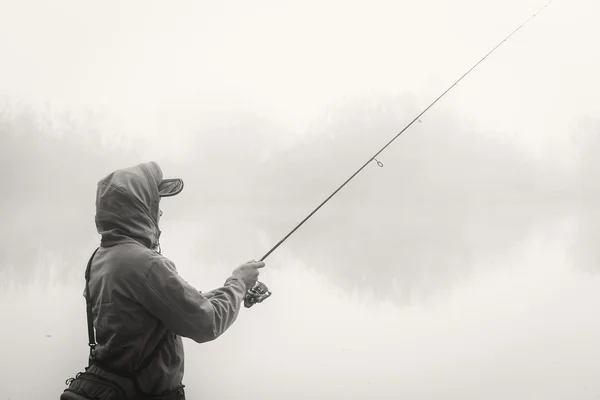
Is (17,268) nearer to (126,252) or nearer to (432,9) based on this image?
(126,252)

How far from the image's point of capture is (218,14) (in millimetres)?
5754

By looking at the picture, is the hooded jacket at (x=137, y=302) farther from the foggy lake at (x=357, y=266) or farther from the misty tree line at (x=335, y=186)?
the misty tree line at (x=335, y=186)

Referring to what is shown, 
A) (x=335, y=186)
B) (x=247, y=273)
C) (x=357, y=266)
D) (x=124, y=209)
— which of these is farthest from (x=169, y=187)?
(x=335, y=186)

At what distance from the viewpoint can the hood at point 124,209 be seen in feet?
3.63

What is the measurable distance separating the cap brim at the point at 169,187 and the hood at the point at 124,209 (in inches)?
3.3

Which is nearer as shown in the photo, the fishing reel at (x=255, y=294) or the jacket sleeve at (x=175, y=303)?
the jacket sleeve at (x=175, y=303)

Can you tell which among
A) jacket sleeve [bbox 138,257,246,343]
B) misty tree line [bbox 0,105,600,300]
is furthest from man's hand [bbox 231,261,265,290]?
misty tree line [bbox 0,105,600,300]

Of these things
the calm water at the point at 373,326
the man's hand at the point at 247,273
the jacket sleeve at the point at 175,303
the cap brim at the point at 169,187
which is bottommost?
the jacket sleeve at the point at 175,303

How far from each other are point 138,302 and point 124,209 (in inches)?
8.4

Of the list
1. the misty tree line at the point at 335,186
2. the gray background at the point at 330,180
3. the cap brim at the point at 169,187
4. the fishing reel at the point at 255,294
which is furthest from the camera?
the misty tree line at the point at 335,186

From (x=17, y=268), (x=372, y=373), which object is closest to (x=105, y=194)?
(x=372, y=373)

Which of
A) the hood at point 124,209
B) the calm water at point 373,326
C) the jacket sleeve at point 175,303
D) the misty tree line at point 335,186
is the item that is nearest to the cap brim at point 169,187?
the hood at point 124,209

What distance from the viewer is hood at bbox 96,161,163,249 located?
3.63 ft

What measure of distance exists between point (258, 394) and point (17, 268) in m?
2.60
